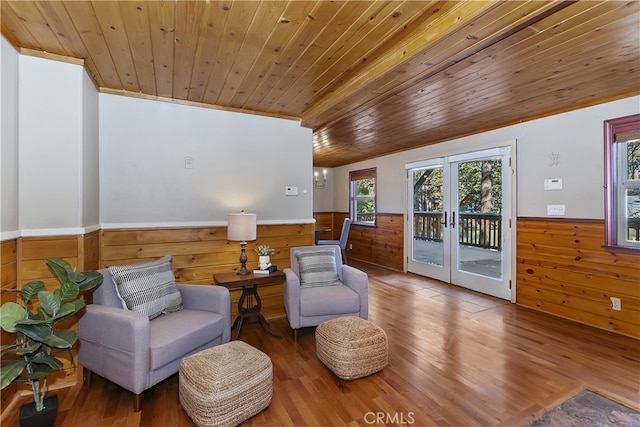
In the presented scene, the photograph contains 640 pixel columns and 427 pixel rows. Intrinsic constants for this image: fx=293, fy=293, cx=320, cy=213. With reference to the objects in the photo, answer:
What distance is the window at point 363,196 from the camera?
20.9ft

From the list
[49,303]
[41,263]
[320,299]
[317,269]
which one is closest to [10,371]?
[49,303]

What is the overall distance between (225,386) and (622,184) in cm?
392

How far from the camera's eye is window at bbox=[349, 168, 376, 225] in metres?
6.37

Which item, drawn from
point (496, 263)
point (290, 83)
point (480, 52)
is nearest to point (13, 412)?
point (290, 83)

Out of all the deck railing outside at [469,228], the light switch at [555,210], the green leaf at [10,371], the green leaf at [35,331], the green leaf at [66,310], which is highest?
the light switch at [555,210]

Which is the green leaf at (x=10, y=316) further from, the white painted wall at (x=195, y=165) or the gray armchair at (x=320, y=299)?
the gray armchair at (x=320, y=299)

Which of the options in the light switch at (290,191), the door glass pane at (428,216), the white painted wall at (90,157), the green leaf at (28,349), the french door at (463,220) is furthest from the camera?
the door glass pane at (428,216)

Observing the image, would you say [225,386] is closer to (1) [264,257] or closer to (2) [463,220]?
(1) [264,257]

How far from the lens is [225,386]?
160 centimetres

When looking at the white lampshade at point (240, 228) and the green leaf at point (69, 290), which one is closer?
the green leaf at point (69, 290)

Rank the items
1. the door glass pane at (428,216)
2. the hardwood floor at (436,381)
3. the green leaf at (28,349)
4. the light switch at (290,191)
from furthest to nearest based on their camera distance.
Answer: the door glass pane at (428,216) → the light switch at (290,191) → the hardwood floor at (436,381) → the green leaf at (28,349)

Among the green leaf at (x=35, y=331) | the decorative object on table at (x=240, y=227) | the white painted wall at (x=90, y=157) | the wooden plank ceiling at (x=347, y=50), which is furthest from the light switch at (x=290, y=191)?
the green leaf at (x=35, y=331)

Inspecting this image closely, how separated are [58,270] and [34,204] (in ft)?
2.20

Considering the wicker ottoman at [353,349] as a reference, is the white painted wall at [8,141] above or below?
above
